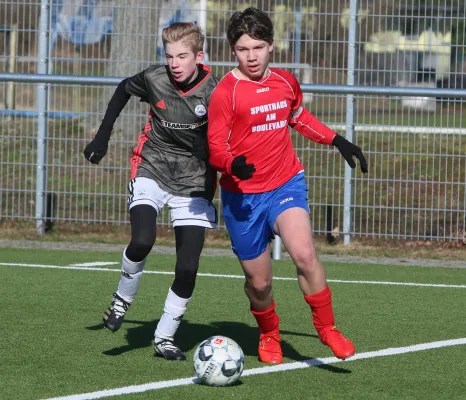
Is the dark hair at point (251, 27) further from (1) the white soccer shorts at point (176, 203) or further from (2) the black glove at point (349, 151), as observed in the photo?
(1) the white soccer shorts at point (176, 203)

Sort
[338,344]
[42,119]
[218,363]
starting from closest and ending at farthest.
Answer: [218,363] → [338,344] → [42,119]

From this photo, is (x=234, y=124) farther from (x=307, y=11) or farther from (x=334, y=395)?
(x=307, y=11)

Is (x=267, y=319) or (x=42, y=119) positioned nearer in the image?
(x=267, y=319)

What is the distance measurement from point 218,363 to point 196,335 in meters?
1.47

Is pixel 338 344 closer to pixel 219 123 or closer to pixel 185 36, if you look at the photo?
pixel 219 123

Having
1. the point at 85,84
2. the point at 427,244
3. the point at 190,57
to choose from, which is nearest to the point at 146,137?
→ the point at 190,57

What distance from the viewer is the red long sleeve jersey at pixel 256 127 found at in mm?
5625

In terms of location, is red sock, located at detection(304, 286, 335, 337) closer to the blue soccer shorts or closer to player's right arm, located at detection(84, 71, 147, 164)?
the blue soccer shorts

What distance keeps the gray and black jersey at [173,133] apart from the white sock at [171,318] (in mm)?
610

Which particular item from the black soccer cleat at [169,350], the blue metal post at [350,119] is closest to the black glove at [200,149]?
the black soccer cleat at [169,350]

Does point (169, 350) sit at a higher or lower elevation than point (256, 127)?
lower

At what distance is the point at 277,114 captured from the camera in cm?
576

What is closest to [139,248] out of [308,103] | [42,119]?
[308,103]

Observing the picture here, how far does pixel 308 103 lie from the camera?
11.1 m
